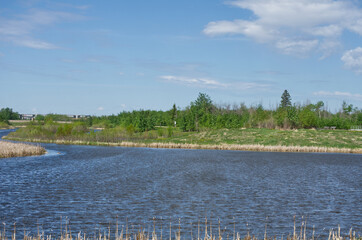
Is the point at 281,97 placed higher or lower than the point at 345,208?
higher

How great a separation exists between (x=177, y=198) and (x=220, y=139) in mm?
68920

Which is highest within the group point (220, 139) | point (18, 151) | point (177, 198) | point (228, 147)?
point (220, 139)

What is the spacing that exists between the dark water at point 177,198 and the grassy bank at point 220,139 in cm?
3393

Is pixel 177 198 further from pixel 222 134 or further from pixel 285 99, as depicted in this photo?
pixel 285 99

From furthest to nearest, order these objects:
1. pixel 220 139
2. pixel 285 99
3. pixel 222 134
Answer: pixel 285 99
pixel 222 134
pixel 220 139

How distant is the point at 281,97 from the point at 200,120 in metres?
76.8

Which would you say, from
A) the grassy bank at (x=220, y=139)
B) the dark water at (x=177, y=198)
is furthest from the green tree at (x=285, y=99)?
the dark water at (x=177, y=198)

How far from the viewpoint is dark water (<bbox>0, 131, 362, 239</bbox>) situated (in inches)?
746

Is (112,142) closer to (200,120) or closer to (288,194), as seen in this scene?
(200,120)

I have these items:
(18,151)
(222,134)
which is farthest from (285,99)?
(18,151)

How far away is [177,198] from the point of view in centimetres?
2536

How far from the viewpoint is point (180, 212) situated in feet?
69.7

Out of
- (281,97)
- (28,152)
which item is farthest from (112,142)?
(281,97)

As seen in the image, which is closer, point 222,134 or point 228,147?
point 228,147
